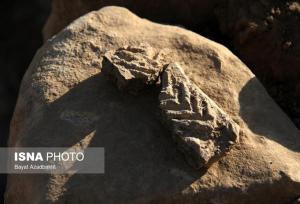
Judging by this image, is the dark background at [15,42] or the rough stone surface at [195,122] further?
the dark background at [15,42]

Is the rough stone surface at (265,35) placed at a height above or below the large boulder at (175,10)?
below

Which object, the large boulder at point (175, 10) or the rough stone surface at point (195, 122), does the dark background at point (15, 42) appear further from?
the rough stone surface at point (195, 122)

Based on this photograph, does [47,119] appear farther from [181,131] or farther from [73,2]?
[73,2]

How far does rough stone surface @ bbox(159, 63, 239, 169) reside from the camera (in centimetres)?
206

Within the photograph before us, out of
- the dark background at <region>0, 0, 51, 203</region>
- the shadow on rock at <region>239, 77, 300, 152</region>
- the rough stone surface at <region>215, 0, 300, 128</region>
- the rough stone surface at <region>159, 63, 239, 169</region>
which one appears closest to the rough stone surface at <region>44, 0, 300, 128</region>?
the rough stone surface at <region>215, 0, 300, 128</region>

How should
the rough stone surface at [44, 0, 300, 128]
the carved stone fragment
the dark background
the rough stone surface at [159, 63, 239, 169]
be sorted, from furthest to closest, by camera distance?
the dark background, the rough stone surface at [44, 0, 300, 128], the carved stone fragment, the rough stone surface at [159, 63, 239, 169]

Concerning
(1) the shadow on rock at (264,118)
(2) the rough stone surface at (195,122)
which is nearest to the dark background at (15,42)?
(2) the rough stone surface at (195,122)

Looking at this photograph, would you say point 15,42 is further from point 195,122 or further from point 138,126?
point 195,122

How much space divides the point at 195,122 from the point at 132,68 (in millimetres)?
357

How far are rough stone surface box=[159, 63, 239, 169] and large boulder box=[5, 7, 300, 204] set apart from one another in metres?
0.06

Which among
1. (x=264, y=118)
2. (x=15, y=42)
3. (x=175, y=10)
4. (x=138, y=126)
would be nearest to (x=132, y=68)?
(x=138, y=126)

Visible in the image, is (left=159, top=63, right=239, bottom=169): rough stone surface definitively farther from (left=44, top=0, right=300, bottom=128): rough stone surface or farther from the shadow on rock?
(left=44, top=0, right=300, bottom=128): rough stone surface

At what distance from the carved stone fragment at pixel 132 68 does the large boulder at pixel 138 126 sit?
0.17ft

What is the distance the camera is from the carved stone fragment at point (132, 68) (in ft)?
7.35
